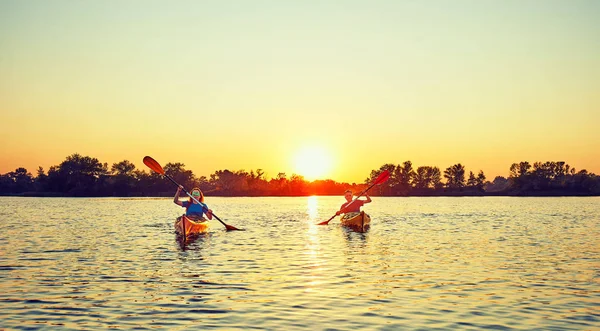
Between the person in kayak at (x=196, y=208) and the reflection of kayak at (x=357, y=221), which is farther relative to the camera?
the reflection of kayak at (x=357, y=221)

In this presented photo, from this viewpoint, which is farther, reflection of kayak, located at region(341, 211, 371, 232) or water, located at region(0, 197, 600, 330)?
reflection of kayak, located at region(341, 211, 371, 232)

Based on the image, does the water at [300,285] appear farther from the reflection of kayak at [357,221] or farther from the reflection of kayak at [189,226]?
the reflection of kayak at [357,221]

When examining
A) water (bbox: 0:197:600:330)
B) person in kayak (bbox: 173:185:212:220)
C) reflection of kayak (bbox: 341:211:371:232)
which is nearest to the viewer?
water (bbox: 0:197:600:330)

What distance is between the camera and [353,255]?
936 inches

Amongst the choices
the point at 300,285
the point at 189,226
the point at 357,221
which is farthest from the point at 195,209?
the point at 300,285

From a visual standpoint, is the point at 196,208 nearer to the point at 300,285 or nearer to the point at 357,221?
the point at 357,221

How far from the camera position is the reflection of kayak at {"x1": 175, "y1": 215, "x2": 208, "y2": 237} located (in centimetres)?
3080

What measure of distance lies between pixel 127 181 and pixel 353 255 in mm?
175367

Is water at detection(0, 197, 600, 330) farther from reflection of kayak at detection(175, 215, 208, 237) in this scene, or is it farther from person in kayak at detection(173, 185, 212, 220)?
person in kayak at detection(173, 185, 212, 220)

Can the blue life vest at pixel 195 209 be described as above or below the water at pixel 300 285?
above

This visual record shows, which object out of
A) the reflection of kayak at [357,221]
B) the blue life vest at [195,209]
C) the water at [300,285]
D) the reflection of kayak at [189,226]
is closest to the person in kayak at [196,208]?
the blue life vest at [195,209]

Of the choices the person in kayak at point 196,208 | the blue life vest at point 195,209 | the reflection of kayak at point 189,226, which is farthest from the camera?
the blue life vest at point 195,209

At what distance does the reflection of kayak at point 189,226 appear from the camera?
3080 cm

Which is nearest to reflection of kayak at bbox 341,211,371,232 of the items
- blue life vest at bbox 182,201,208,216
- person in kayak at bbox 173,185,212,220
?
person in kayak at bbox 173,185,212,220
